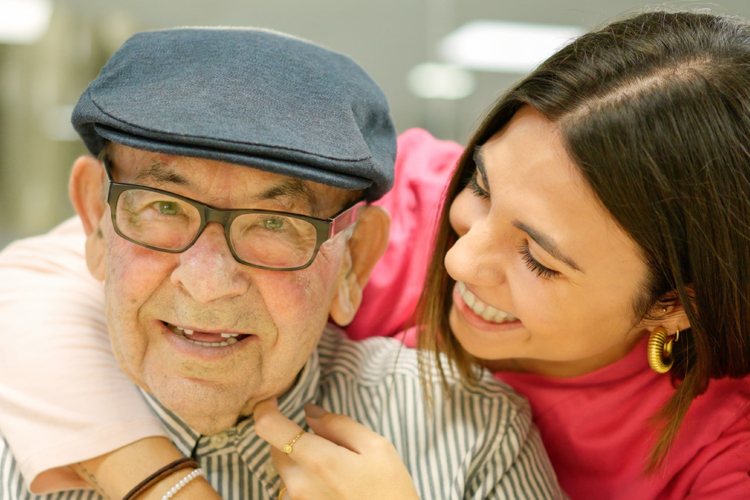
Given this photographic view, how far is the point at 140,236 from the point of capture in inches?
43.6

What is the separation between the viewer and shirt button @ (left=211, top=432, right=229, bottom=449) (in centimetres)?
130

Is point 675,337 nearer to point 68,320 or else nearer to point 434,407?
point 434,407

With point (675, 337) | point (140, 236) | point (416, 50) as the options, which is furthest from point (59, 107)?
point (675, 337)

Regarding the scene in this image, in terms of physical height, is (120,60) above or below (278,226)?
above

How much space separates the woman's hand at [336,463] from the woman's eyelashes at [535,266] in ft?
1.39

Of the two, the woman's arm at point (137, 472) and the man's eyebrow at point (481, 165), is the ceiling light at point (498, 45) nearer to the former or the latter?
the man's eyebrow at point (481, 165)

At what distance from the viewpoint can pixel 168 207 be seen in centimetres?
Result: 110

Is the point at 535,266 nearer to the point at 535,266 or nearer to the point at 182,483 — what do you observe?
the point at 535,266

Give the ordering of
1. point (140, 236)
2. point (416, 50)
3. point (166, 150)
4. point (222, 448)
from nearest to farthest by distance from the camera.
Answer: point (166, 150)
point (140, 236)
point (222, 448)
point (416, 50)

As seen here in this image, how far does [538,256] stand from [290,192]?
1.49 feet

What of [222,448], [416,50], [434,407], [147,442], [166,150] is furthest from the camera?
[416,50]

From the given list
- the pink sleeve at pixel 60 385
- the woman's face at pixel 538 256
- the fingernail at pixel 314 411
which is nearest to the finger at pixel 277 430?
the fingernail at pixel 314 411

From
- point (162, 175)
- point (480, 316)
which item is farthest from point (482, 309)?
point (162, 175)

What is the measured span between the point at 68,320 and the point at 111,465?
0.35m
